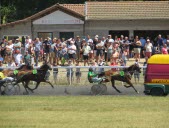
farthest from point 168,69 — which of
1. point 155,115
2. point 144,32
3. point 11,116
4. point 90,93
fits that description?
point 144,32

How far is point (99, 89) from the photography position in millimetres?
25438

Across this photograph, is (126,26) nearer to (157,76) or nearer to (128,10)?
(128,10)

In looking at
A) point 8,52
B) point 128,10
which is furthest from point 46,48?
point 128,10

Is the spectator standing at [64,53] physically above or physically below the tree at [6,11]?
below

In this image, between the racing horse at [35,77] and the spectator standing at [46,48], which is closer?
the racing horse at [35,77]

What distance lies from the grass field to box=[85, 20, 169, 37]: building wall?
22.0 m

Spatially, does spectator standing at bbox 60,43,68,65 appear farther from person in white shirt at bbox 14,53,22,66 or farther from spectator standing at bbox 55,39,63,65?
person in white shirt at bbox 14,53,22,66

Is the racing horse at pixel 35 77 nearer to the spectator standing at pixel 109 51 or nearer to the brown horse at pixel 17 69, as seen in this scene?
the brown horse at pixel 17 69

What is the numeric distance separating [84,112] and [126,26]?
2696 centimetres

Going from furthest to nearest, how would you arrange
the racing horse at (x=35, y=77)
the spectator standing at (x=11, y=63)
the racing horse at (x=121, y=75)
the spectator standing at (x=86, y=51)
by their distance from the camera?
the spectator standing at (x=86, y=51) → the spectator standing at (x=11, y=63) → the racing horse at (x=35, y=77) → the racing horse at (x=121, y=75)

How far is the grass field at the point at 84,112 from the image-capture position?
1498cm

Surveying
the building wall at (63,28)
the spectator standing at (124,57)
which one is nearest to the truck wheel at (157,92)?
the spectator standing at (124,57)

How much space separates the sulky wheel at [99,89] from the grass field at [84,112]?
116 inches

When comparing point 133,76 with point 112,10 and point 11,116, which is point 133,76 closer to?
point 11,116
